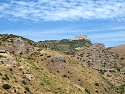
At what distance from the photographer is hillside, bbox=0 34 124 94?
74.6 meters

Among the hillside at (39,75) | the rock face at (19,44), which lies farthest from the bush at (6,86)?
the rock face at (19,44)

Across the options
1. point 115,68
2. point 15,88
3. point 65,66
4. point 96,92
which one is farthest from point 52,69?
point 115,68

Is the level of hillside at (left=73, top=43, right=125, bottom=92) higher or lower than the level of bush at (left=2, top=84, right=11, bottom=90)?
lower

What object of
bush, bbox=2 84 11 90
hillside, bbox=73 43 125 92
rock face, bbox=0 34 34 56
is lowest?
hillside, bbox=73 43 125 92

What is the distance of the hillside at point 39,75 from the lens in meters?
74.6

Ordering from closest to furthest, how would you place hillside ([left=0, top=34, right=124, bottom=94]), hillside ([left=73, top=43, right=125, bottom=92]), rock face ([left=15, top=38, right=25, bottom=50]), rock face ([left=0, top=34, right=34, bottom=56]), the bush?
the bush → hillside ([left=0, top=34, right=124, bottom=94]) → rock face ([left=0, top=34, right=34, bottom=56]) → rock face ([left=15, top=38, right=25, bottom=50]) → hillside ([left=73, top=43, right=125, bottom=92])

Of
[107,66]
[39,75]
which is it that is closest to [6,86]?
[39,75]

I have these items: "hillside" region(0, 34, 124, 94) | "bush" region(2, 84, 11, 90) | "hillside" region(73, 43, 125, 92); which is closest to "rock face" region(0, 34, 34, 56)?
"hillside" region(0, 34, 124, 94)

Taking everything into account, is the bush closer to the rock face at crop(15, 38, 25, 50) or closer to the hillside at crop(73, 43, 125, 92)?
the rock face at crop(15, 38, 25, 50)

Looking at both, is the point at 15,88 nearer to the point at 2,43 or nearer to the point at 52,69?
the point at 52,69

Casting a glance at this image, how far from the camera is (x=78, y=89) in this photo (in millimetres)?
95500

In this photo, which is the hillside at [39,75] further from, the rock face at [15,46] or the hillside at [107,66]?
the hillside at [107,66]

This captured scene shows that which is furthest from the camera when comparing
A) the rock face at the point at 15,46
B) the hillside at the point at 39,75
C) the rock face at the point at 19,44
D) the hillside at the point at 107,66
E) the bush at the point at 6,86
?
the hillside at the point at 107,66

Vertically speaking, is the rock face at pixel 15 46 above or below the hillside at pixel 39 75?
above
